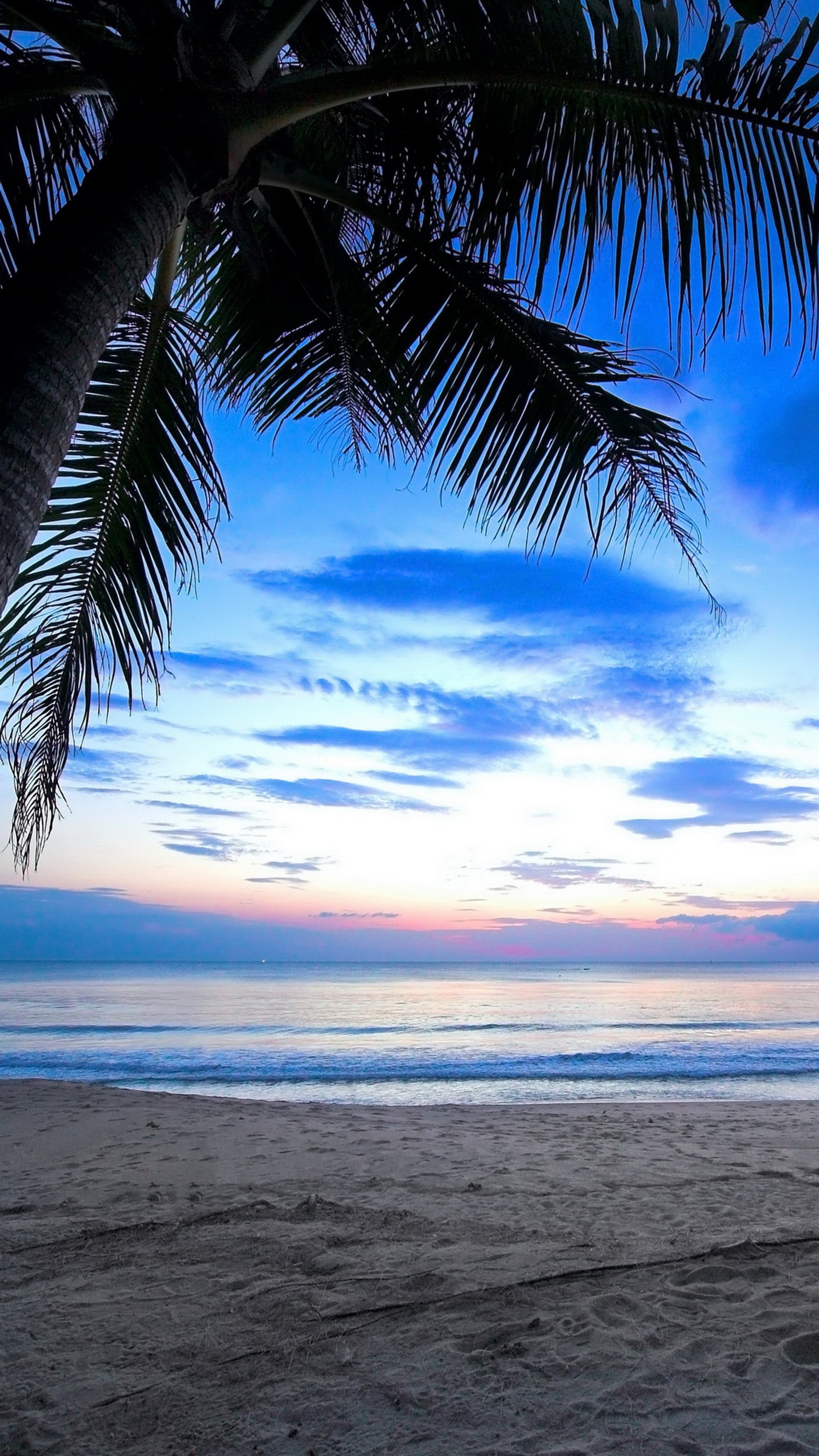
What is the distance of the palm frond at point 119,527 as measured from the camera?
3473mm

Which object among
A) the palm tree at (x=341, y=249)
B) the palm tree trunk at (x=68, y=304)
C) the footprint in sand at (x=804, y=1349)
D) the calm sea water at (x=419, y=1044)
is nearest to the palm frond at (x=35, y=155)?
the palm tree at (x=341, y=249)

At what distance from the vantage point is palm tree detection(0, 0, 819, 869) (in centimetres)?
214

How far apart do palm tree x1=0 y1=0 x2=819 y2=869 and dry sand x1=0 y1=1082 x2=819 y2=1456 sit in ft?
6.88

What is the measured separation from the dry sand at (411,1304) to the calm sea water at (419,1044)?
624 cm

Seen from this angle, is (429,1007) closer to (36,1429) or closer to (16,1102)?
(16,1102)

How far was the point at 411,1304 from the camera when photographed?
3100 millimetres

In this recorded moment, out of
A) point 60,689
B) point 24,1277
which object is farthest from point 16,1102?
point 60,689

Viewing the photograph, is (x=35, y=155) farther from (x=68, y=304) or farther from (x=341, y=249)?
(x=68, y=304)

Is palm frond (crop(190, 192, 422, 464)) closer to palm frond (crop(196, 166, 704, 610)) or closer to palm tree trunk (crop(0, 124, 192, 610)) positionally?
palm frond (crop(196, 166, 704, 610))

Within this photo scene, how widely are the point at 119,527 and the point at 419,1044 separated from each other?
673 inches

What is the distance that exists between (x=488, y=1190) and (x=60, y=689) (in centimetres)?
391

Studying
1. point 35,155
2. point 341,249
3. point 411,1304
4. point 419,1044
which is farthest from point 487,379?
point 419,1044

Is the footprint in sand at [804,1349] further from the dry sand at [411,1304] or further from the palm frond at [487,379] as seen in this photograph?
the palm frond at [487,379]

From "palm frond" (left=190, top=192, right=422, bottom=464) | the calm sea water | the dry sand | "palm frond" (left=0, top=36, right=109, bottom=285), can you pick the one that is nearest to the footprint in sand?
the dry sand
